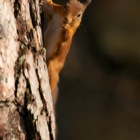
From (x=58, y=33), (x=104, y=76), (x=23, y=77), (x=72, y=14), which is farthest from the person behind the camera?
(x=104, y=76)

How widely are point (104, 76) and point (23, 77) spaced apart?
3561 millimetres

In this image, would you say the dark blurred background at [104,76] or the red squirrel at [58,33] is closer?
the red squirrel at [58,33]

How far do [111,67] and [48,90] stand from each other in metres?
3.37

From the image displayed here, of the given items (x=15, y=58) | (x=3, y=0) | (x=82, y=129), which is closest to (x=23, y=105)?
(x=15, y=58)

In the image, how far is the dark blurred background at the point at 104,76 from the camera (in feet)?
20.4

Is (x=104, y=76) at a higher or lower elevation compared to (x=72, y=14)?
lower

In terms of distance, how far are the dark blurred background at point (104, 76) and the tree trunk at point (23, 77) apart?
3124mm

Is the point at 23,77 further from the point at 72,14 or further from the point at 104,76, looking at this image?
the point at 104,76

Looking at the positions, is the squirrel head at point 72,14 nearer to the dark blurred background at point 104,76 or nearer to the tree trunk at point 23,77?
the tree trunk at point 23,77

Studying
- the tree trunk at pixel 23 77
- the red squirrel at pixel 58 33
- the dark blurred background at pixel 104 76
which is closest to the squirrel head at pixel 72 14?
A: the red squirrel at pixel 58 33

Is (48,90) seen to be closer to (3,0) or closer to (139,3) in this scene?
(3,0)

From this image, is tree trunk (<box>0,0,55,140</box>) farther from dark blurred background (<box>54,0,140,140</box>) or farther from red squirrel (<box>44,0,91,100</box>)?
dark blurred background (<box>54,0,140,140</box>)

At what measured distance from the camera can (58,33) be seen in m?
3.42

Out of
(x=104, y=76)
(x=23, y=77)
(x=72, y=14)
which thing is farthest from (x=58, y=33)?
(x=104, y=76)
